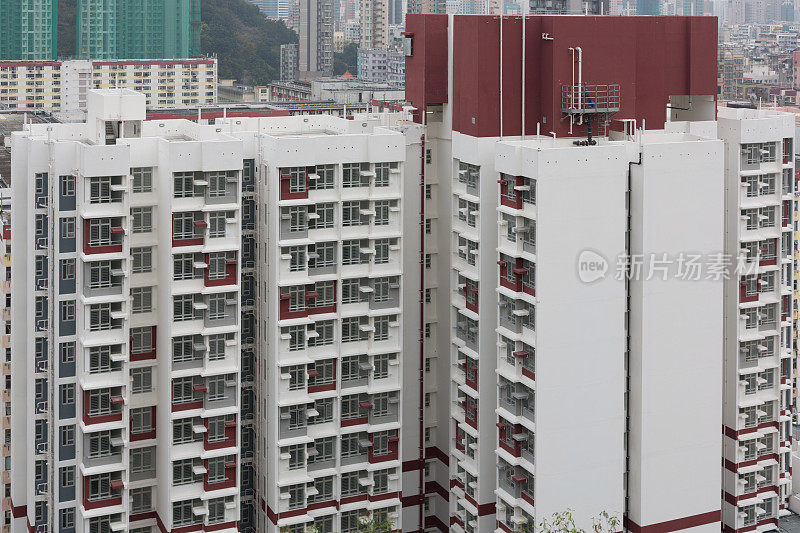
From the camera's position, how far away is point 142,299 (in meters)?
39.3

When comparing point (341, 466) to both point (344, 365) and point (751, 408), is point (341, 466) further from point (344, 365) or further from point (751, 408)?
point (751, 408)

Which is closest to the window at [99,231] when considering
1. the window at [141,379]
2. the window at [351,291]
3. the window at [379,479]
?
the window at [141,379]

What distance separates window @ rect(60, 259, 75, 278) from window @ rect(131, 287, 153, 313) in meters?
2.00

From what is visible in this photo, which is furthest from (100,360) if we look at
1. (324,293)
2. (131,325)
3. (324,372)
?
(324,293)

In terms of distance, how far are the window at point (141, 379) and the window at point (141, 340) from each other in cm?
62

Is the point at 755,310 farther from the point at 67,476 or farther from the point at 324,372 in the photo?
the point at 67,476

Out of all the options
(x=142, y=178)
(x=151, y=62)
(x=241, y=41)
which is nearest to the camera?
(x=142, y=178)

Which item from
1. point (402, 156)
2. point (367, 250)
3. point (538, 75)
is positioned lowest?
point (367, 250)

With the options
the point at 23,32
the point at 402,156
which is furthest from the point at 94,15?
the point at 402,156

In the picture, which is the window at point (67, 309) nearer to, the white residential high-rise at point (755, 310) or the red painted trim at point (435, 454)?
the red painted trim at point (435, 454)

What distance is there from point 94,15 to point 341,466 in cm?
13233

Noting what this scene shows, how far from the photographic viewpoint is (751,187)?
136 ft

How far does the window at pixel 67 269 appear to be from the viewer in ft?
126

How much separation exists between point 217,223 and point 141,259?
116 inches
